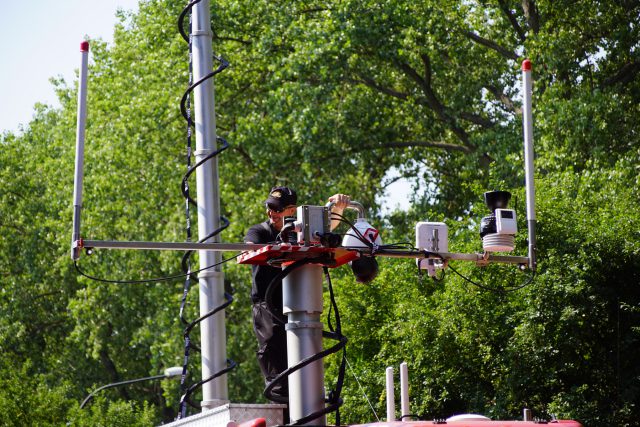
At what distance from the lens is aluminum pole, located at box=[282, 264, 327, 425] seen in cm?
625

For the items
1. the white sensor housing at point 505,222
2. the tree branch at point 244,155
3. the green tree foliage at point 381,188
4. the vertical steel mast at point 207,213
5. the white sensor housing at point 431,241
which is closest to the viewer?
the white sensor housing at point 431,241

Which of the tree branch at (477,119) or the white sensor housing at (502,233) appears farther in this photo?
the tree branch at (477,119)

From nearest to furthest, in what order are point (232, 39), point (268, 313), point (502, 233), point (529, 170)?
point (502, 233) < point (529, 170) < point (268, 313) < point (232, 39)

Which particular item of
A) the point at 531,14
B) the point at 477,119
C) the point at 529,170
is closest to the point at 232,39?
the point at 477,119

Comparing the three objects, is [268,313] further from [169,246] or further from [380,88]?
[380,88]

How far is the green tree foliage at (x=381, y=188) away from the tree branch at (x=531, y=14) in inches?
1.5

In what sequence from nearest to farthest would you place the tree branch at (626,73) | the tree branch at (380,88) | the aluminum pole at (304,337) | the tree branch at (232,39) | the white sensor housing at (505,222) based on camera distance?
the aluminum pole at (304,337)
the white sensor housing at (505,222)
the tree branch at (626,73)
the tree branch at (380,88)
the tree branch at (232,39)

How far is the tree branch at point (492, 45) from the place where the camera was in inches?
1179

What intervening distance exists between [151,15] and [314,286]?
29.7 m

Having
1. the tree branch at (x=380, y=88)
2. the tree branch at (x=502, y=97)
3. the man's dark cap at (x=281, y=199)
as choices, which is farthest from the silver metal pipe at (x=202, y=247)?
the tree branch at (x=502, y=97)

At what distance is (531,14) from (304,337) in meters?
24.2

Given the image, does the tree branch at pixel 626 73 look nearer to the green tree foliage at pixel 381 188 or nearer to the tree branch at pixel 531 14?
the green tree foliage at pixel 381 188

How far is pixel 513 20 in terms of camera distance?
97.5 ft

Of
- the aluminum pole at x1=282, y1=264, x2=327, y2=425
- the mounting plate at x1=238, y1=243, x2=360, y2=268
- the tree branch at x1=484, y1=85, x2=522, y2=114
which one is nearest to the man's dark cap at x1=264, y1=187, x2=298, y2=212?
the mounting plate at x1=238, y1=243, x2=360, y2=268
